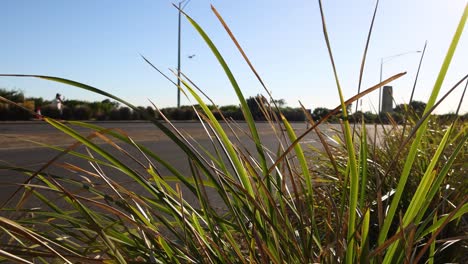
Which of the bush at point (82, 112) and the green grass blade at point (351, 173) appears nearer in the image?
the green grass blade at point (351, 173)

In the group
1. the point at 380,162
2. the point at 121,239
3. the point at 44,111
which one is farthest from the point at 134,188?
the point at 44,111

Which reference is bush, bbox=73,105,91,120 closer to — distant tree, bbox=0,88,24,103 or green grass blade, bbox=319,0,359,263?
distant tree, bbox=0,88,24,103

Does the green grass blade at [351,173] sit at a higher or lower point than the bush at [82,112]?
higher

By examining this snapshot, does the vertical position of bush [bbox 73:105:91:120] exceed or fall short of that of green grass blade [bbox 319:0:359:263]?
it falls short

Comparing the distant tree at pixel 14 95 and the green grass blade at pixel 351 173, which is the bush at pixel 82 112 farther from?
the green grass blade at pixel 351 173

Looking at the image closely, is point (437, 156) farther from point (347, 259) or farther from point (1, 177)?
point (1, 177)

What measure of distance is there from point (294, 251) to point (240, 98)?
43cm

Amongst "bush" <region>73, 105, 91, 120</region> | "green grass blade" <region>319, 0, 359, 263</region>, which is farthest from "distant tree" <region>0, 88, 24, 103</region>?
"green grass blade" <region>319, 0, 359, 263</region>

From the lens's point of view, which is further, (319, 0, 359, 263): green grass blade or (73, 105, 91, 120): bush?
(73, 105, 91, 120): bush

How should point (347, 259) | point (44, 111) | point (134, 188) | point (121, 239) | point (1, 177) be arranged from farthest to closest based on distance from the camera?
1. point (44, 111)
2. point (1, 177)
3. point (134, 188)
4. point (121, 239)
5. point (347, 259)

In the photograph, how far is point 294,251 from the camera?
4.41 ft

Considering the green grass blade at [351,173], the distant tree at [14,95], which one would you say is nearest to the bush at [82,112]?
the distant tree at [14,95]

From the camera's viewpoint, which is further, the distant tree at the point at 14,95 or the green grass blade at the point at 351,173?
the distant tree at the point at 14,95

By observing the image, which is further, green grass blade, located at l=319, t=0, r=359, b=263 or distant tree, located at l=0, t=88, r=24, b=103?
distant tree, located at l=0, t=88, r=24, b=103
